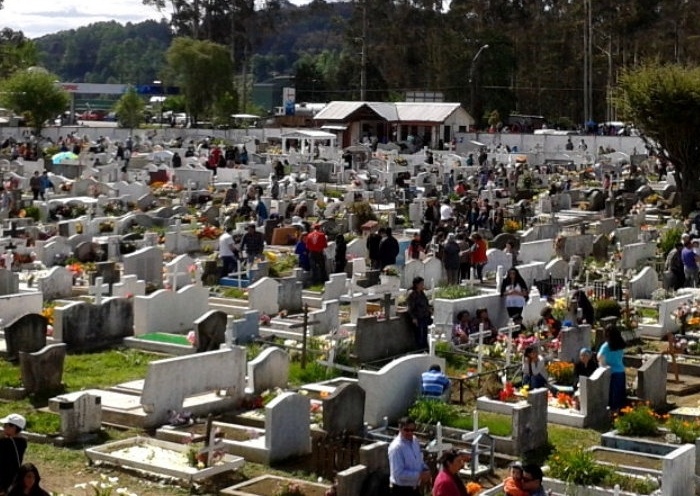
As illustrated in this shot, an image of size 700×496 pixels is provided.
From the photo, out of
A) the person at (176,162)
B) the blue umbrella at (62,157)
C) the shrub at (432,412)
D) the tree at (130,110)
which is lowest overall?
the shrub at (432,412)

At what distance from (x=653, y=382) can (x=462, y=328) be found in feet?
12.1

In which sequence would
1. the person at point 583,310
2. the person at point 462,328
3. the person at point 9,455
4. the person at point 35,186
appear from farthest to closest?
1. the person at point 35,186
2. the person at point 583,310
3. the person at point 462,328
4. the person at point 9,455

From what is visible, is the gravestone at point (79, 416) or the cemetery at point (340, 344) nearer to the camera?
the cemetery at point (340, 344)

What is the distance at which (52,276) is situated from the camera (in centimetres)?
2144

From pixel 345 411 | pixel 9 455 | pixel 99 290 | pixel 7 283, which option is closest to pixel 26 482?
pixel 9 455

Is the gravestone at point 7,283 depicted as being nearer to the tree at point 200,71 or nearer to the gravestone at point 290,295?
the gravestone at point 290,295

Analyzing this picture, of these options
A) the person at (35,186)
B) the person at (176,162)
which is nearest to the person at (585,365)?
the person at (35,186)

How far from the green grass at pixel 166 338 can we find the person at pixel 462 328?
348cm

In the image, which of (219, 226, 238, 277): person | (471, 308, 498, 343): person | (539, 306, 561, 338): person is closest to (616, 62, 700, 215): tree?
(219, 226, 238, 277): person

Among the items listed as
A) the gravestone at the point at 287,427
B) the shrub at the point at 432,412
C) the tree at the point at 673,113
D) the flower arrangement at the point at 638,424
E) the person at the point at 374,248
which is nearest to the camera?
the gravestone at the point at 287,427

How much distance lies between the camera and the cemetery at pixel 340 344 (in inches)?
497

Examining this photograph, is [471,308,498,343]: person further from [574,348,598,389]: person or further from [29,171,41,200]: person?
[29,171,41,200]: person

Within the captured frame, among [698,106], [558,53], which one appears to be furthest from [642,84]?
[558,53]

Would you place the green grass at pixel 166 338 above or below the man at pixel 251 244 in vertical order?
below
